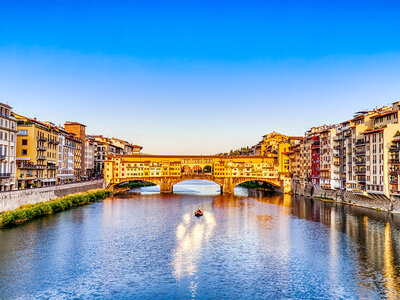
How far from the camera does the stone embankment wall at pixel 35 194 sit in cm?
5129

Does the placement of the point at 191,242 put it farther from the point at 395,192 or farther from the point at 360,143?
the point at 360,143

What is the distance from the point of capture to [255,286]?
29.3 m

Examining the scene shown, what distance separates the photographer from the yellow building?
68812 mm

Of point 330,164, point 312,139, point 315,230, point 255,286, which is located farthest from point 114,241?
point 312,139

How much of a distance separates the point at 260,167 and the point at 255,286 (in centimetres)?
8402

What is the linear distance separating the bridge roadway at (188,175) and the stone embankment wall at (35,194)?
17.3 metres

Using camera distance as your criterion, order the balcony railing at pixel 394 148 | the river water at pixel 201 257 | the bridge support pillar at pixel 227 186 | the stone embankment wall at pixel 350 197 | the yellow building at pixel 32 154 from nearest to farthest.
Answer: the river water at pixel 201 257, the balcony railing at pixel 394 148, the stone embankment wall at pixel 350 197, the yellow building at pixel 32 154, the bridge support pillar at pixel 227 186

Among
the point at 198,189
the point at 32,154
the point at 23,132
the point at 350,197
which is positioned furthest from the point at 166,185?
the point at 350,197

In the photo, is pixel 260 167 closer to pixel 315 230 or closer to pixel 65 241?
pixel 315 230

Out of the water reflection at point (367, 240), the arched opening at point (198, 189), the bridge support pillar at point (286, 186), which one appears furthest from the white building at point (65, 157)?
the bridge support pillar at point (286, 186)

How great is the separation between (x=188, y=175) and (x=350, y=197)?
164ft

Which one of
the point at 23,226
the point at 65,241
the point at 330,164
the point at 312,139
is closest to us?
the point at 65,241

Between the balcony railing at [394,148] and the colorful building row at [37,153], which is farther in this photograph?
the colorful building row at [37,153]

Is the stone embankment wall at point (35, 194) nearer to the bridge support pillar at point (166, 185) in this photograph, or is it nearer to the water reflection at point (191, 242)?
the water reflection at point (191, 242)
